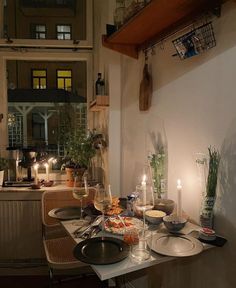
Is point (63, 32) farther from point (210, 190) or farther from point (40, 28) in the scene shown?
point (210, 190)

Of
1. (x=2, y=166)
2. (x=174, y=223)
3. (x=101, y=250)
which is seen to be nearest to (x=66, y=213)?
(x=101, y=250)

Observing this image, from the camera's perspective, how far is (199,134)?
147cm

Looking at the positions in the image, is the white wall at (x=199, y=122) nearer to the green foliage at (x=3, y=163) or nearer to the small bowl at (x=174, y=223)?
the small bowl at (x=174, y=223)

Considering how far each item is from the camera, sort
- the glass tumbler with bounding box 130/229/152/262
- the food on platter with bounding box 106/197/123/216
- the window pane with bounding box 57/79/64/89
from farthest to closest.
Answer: the window pane with bounding box 57/79/64/89, the food on platter with bounding box 106/197/123/216, the glass tumbler with bounding box 130/229/152/262

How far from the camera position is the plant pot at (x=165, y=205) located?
5.31 feet

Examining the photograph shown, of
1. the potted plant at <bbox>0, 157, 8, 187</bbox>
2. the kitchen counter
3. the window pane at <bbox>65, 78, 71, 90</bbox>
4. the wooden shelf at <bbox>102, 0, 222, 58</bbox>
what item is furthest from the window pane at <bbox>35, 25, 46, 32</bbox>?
the kitchen counter

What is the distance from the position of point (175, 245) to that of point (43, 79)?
7.40ft

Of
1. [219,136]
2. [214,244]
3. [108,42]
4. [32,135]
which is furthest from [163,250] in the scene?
[32,135]

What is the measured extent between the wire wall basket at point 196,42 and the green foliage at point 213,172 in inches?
19.7

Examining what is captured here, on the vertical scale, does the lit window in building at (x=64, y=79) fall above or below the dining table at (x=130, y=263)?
above

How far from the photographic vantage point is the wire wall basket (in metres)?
1.34

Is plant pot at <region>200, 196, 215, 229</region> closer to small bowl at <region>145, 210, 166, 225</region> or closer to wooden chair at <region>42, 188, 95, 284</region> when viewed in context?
small bowl at <region>145, 210, 166, 225</region>

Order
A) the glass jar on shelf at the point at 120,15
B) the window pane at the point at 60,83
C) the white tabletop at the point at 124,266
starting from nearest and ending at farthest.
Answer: the white tabletop at the point at 124,266
the glass jar on shelf at the point at 120,15
the window pane at the point at 60,83

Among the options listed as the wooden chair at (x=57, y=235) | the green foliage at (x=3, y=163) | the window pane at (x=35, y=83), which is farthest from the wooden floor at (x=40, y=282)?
the window pane at (x=35, y=83)
